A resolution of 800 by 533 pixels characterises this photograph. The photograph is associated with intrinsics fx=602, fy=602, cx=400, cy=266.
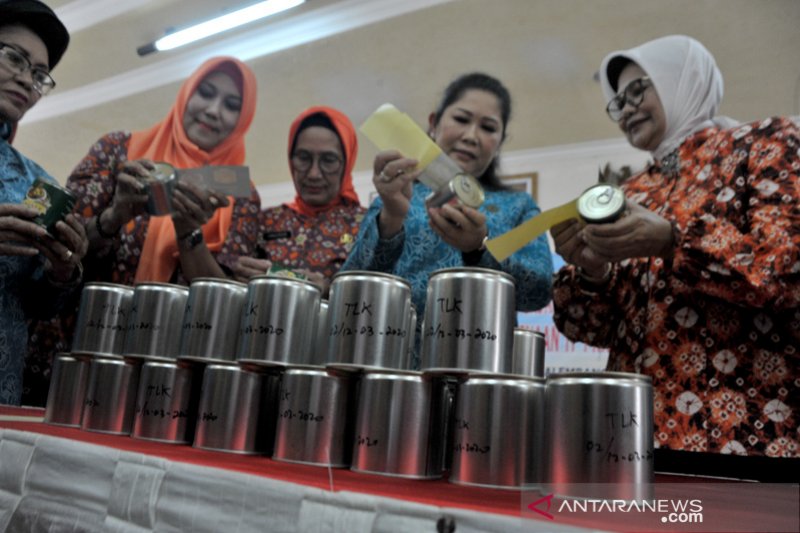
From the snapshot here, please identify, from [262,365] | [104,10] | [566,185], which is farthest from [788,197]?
[104,10]

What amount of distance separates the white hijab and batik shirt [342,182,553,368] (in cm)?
35

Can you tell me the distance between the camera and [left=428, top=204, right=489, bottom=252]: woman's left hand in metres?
1.12

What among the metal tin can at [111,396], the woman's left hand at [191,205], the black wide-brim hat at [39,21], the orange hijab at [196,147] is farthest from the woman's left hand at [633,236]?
the black wide-brim hat at [39,21]

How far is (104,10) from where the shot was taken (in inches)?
141

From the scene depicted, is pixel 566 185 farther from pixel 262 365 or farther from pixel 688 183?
pixel 262 365

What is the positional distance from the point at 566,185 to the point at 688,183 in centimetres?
288

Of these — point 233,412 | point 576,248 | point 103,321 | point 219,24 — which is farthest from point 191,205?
point 219,24

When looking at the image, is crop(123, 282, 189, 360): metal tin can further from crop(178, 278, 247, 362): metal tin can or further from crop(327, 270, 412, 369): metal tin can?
crop(327, 270, 412, 369): metal tin can

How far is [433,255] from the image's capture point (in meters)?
1.33

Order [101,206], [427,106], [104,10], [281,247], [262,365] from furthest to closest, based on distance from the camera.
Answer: [427,106] → [104,10] → [281,247] → [101,206] → [262,365]

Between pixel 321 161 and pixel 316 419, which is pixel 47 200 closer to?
pixel 316 419

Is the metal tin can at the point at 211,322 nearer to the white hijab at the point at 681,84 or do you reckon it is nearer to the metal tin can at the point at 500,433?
the metal tin can at the point at 500,433

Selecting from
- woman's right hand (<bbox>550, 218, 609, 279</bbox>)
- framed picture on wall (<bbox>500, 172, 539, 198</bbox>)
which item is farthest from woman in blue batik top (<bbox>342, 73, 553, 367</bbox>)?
framed picture on wall (<bbox>500, 172, 539, 198</bbox>)

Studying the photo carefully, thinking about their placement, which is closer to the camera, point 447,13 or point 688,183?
point 688,183
